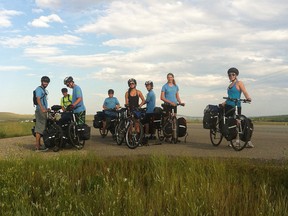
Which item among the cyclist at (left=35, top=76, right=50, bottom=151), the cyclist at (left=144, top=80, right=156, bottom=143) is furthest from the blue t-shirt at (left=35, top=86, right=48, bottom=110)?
the cyclist at (left=144, top=80, right=156, bottom=143)

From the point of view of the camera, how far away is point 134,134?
13.0 metres

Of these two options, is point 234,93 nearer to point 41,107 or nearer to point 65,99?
point 41,107

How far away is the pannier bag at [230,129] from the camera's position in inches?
460

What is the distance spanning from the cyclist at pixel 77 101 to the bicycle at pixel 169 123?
2877 millimetres

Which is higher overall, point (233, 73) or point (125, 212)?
point (233, 73)

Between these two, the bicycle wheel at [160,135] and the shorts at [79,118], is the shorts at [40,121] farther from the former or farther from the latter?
the bicycle wheel at [160,135]

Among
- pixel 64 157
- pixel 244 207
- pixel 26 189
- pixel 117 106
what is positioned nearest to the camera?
pixel 244 207

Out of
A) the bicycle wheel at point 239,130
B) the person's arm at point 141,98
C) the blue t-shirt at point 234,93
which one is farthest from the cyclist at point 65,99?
the bicycle wheel at point 239,130

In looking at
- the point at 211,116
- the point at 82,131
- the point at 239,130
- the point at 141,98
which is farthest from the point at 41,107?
the point at 239,130

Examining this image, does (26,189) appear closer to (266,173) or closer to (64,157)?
(64,157)

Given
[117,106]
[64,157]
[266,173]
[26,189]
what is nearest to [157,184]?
[26,189]

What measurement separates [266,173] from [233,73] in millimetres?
5252

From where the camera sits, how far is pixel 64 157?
8.31 m

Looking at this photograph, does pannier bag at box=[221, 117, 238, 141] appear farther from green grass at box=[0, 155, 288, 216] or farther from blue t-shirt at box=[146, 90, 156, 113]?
green grass at box=[0, 155, 288, 216]
